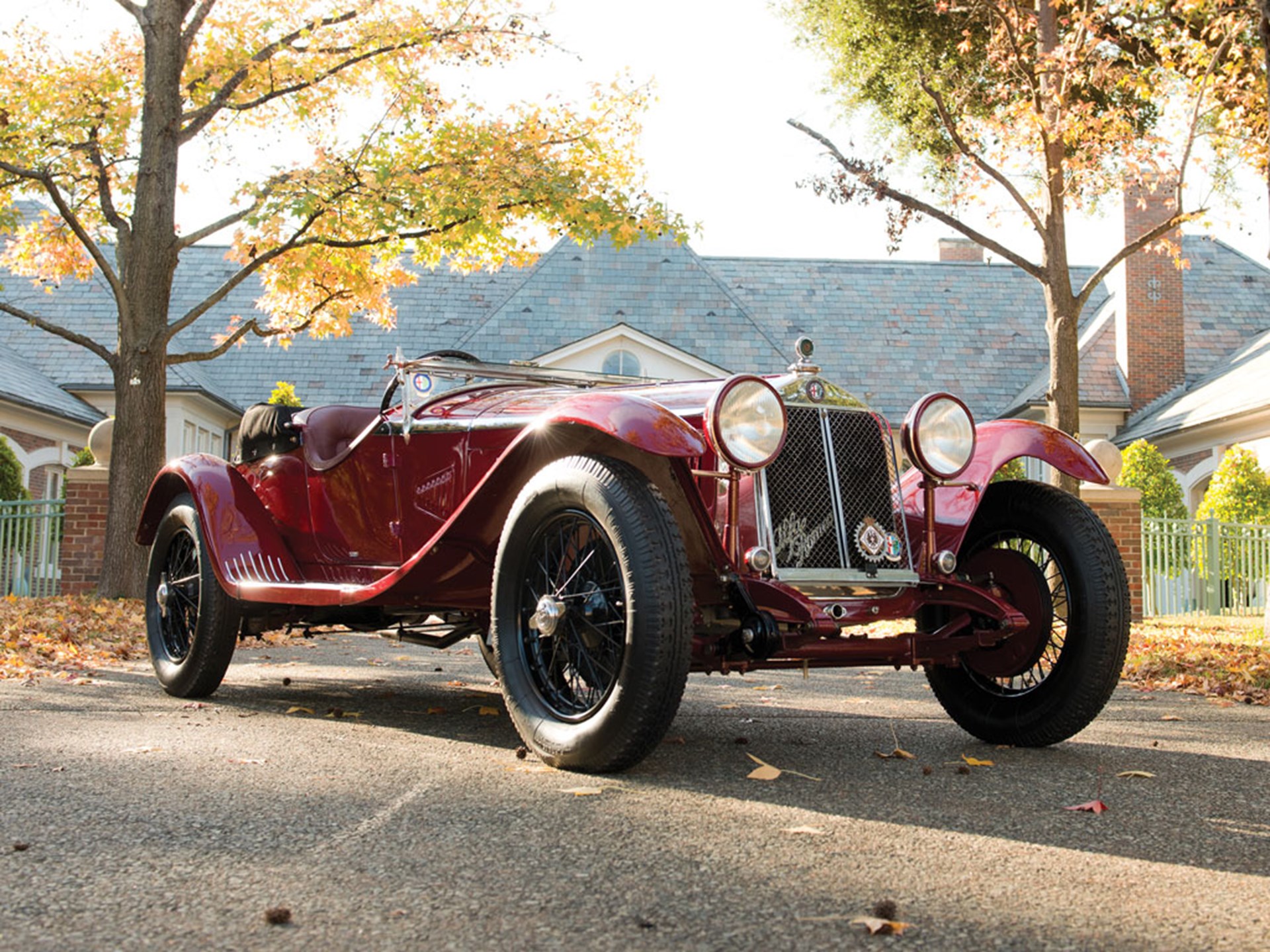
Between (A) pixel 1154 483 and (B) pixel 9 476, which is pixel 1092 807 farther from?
(A) pixel 1154 483

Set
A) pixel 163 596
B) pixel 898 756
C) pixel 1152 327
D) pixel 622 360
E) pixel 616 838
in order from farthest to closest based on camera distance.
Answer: pixel 1152 327
pixel 622 360
pixel 163 596
pixel 898 756
pixel 616 838

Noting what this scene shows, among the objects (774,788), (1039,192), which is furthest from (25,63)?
(774,788)

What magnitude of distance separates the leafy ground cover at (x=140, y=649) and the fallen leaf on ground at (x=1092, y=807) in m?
3.20

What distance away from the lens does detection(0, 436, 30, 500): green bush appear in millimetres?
16328

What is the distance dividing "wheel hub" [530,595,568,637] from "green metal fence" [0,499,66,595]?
12415 millimetres

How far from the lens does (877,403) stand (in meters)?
23.8

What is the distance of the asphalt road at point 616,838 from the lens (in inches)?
85.4

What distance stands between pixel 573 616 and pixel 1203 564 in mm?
14419

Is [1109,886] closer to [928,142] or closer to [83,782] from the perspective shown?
[83,782]

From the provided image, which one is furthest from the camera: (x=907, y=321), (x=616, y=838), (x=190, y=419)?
(x=907, y=321)

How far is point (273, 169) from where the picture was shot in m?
13.1

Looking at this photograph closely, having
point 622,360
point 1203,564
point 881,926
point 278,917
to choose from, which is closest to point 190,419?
point 622,360

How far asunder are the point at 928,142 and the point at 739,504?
11086 mm

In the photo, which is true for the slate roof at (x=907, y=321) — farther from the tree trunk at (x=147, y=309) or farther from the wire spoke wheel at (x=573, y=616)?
the wire spoke wheel at (x=573, y=616)
